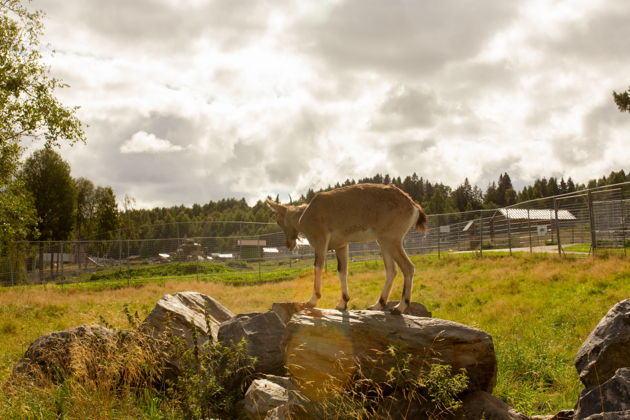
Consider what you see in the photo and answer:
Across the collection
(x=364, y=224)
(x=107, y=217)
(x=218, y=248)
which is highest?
(x=107, y=217)

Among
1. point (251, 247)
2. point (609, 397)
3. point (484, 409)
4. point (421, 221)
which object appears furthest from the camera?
point (251, 247)

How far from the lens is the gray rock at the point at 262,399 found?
6758 mm

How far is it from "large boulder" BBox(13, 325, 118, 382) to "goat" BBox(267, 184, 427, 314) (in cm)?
375

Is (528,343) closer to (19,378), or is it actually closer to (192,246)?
(19,378)

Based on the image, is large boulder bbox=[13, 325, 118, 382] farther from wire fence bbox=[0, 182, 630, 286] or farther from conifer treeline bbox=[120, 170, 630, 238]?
conifer treeline bbox=[120, 170, 630, 238]

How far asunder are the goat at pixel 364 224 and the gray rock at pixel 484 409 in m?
1.59

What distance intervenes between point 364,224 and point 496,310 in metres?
8.36

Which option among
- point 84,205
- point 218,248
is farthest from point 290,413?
point 84,205

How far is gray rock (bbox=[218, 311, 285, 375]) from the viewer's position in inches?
327

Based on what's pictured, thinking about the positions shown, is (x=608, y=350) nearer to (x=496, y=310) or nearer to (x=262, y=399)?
(x=262, y=399)

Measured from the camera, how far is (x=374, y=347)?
656 cm

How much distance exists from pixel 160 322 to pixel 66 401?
→ 7.02 feet

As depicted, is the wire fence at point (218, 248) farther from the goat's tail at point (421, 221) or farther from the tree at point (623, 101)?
the goat's tail at point (421, 221)

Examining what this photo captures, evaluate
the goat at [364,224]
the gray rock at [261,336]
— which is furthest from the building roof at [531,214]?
the gray rock at [261,336]
